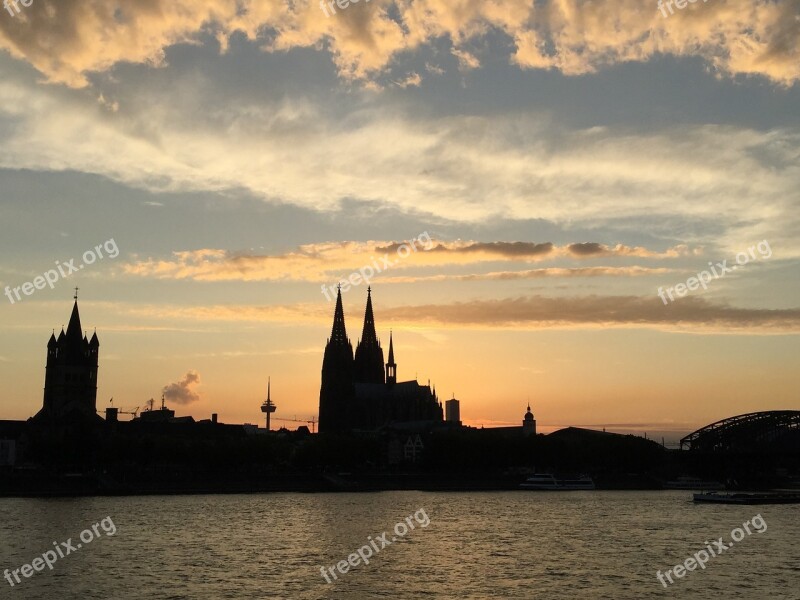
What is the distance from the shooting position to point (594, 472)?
154 m

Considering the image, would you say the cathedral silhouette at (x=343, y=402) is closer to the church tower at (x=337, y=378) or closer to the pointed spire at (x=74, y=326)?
the church tower at (x=337, y=378)

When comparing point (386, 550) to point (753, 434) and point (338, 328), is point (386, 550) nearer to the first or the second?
point (753, 434)

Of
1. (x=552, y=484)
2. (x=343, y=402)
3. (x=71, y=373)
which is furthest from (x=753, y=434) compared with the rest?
(x=71, y=373)

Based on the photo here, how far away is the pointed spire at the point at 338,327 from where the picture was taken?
636 feet

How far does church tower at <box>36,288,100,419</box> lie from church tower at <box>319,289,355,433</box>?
50.1m

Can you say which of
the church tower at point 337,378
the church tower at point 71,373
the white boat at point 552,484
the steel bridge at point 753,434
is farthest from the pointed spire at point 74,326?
the steel bridge at point 753,434

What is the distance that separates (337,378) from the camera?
634ft

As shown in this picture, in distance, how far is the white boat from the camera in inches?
5187

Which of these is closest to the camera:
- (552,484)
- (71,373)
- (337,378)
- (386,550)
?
(386,550)

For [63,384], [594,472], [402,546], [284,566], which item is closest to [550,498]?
[594,472]

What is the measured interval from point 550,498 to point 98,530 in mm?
60598

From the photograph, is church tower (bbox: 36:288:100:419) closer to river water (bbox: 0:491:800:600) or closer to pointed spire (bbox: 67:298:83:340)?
pointed spire (bbox: 67:298:83:340)

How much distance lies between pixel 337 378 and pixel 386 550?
136 metres

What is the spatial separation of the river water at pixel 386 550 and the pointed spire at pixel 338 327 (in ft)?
330
